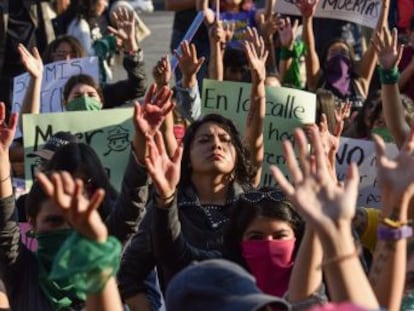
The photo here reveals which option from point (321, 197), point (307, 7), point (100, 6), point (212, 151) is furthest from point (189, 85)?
point (100, 6)

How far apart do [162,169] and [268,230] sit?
46cm

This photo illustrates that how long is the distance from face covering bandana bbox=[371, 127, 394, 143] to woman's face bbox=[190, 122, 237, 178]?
115cm

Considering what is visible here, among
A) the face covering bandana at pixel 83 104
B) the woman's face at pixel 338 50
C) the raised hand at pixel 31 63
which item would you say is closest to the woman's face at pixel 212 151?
the raised hand at pixel 31 63

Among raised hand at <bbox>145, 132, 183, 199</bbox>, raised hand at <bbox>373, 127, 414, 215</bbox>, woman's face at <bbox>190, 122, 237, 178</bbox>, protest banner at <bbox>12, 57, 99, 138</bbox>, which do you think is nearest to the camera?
raised hand at <bbox>373, 127, 414, 215</bbox>

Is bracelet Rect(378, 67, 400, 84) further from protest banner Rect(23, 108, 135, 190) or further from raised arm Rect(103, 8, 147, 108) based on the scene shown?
raised arm Rect(103, 8, 147, 108)

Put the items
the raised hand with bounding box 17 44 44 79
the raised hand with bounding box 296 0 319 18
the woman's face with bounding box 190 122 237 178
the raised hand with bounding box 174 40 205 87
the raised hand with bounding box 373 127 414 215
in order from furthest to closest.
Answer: the raised hand with bounding box 296 0 319 18
the raised hand with bounding box 174 40 205 87
the raised hand with bounding box 17 44 44 79
the woman's face with bounding box 190 122 237 178
the raised hand with bounding box 373 127 414 215

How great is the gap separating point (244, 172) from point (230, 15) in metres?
3.60

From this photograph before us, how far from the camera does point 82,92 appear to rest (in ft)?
21.5

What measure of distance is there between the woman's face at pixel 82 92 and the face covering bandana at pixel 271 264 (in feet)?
9.09

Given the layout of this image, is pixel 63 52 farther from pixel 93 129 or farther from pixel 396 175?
pixel 396 175

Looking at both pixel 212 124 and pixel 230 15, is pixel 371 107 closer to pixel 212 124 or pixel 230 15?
pixel 212 124

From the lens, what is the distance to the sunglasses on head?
13.6 ft

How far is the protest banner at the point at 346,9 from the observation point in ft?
25.5

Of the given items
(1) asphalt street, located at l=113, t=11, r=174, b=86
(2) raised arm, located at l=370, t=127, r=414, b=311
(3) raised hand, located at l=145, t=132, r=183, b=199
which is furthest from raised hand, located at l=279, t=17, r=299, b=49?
(2) raised arm, located at l=370, t=127, r=414, b=311
